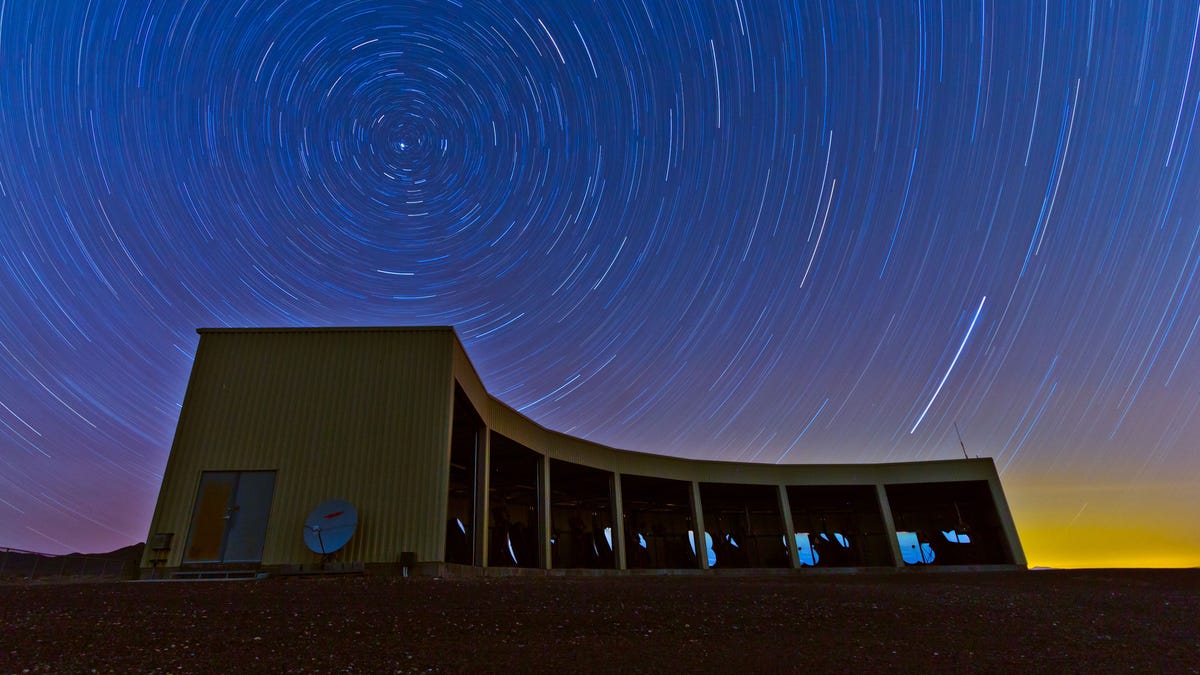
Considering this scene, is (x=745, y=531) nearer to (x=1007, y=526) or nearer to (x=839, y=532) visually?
(x=839, y=532)

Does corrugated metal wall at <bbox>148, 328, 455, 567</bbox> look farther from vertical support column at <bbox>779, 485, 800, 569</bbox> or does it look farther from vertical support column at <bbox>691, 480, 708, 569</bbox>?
vertical support column at <bbox>779, 485, 800, 569</bbox>

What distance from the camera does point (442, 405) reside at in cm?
1434

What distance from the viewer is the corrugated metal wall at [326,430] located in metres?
13.2

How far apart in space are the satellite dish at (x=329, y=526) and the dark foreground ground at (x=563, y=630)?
11.3 ft

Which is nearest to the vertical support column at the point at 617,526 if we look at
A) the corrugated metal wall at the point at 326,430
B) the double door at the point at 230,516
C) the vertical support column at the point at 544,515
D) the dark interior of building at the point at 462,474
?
the vertical support column at the point at 544,515

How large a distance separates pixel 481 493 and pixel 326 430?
5294 millimetres

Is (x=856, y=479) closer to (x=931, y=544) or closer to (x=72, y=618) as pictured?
(x=931, y=544)

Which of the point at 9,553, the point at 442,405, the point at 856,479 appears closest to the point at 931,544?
the point at 856,479

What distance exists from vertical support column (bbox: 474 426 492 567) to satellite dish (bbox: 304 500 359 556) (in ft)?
16.4

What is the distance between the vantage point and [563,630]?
→ 5.96 m

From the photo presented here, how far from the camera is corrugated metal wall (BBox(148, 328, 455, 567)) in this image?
13.2 m

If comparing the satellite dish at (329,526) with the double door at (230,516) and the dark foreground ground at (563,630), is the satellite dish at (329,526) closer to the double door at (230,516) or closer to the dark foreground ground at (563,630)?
the double door at (230,516)

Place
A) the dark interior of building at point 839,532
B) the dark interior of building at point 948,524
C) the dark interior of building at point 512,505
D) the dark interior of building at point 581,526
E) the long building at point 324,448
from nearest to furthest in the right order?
1. the long building at point 324,448
2. the dark interior of building at point 512,505
3. the dark interior of building at point 948,524
4. the dark interior of building at point 581,526
5. the dark interior of building at point 839,532

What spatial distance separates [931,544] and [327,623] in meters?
35.3
